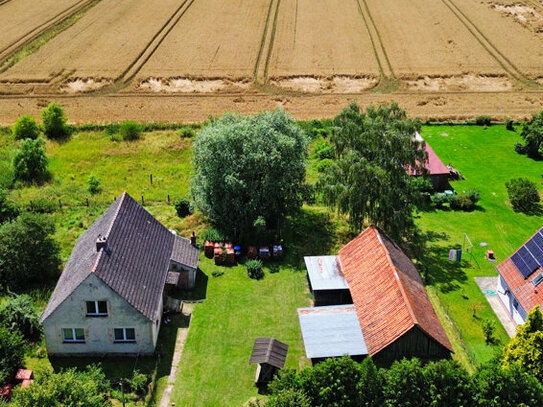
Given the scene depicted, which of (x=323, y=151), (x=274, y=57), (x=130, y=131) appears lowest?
(x=130, y=131)

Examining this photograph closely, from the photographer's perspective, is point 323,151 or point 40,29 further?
point 40,29

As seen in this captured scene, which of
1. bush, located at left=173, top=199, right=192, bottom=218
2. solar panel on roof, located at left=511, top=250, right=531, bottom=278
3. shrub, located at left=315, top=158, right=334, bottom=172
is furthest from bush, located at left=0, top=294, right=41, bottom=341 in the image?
solar panel on roof, located at left=511, top=250, right=531, bottom=278

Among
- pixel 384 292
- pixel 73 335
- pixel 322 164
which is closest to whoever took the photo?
pixel 73 335

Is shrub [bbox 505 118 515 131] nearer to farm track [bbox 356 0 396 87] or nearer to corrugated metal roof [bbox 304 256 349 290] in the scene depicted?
farm track [bbox 356 0 396 87]

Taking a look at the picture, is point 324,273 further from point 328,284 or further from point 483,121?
point 483,121

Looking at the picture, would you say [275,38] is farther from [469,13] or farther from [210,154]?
[210,154]

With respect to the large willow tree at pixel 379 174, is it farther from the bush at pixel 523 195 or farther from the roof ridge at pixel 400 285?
the bush at pixel 523 195

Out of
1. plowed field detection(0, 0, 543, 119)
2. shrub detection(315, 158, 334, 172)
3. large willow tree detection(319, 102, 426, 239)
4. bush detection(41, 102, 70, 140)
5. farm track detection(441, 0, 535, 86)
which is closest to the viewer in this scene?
large willow tree detection(319, 102, 426, 239)

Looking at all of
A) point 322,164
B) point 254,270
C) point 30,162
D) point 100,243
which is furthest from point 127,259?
point 322,164
